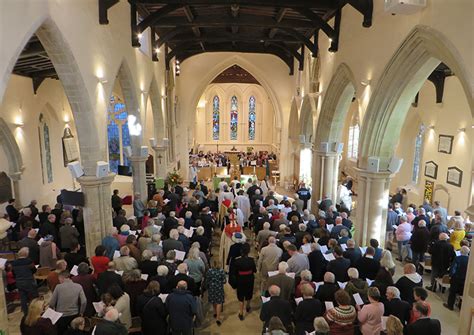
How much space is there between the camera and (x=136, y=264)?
239 inches

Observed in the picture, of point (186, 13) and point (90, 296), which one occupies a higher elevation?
point (186, 13)

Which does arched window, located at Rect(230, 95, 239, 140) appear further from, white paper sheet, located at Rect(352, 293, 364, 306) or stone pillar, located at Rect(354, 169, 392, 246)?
white paper sheet, located at Rect(352, 293, 364, 306)

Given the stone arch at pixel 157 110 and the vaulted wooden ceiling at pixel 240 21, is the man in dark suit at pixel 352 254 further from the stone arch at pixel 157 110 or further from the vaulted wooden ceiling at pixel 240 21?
the stone arch at pixel 157 110

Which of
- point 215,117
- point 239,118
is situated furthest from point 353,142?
point 215,117

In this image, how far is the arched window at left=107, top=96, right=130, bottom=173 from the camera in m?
17.9

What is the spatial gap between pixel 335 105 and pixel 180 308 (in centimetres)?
830

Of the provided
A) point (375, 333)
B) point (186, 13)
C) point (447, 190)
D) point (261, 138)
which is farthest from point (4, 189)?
point (261, 138)

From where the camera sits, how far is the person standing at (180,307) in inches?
197

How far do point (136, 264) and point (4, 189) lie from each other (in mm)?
8923

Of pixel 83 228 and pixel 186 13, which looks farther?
pixel 186 13

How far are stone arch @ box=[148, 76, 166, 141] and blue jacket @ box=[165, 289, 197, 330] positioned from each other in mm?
10169

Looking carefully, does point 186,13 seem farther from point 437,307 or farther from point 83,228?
point 437,307

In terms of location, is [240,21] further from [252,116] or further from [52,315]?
[252,116]

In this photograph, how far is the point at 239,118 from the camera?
95.8 feet
